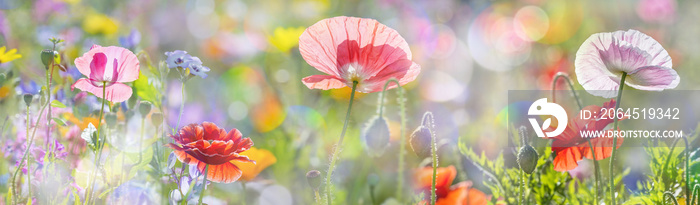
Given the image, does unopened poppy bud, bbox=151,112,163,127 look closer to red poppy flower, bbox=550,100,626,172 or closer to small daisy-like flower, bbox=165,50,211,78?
small daisy-like flower, bbox=165,50,211,78

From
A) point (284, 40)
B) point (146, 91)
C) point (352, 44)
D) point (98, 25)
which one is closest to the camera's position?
point (352, 44)

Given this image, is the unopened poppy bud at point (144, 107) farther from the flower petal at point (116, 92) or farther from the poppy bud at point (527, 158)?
the poppy bud at point (527, 158)

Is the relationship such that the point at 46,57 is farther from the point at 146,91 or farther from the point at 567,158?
the point at 567,158

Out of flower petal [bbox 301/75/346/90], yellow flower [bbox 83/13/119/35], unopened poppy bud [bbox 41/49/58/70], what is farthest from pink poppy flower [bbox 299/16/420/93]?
yellow flower [bbox 83/13/119/35]

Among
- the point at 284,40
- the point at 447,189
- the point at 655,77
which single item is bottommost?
the point at 447,189

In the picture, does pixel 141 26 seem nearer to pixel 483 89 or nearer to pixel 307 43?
pixel 483 89

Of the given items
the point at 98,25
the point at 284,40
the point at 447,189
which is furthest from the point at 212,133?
the point at 98,25

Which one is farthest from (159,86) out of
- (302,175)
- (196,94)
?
(196,94)
